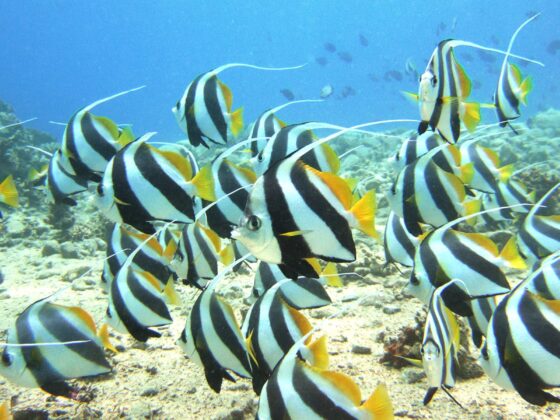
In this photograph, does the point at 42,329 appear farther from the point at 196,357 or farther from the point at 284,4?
the point at 284,4

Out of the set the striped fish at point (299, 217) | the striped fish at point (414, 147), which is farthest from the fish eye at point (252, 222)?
the striped fish at point (414, 147)

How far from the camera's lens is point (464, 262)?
1.96 m

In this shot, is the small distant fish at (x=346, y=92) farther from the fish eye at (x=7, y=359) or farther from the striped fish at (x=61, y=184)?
the fish eye at (x=7, y=359)

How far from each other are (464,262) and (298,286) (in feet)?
3.49

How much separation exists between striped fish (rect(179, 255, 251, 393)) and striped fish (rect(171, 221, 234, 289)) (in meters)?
0.69

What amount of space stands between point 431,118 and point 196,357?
6.16 feet

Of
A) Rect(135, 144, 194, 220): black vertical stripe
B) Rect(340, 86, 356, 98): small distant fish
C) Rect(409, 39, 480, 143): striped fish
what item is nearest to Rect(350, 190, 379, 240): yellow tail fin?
Rect(135, 144, 194, 220): black vertical stripe

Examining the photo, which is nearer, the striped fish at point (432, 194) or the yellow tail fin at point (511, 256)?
the yellow tail fin at point (511, 256)

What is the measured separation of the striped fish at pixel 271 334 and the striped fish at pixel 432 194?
96 cm

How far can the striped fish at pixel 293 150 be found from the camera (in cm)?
214

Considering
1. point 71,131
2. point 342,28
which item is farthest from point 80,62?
point 71,131

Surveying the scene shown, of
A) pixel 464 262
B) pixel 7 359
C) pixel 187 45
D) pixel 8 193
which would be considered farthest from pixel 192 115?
pixel 187 45

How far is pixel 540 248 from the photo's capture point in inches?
128

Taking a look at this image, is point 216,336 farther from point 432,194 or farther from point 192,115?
point 192,115
